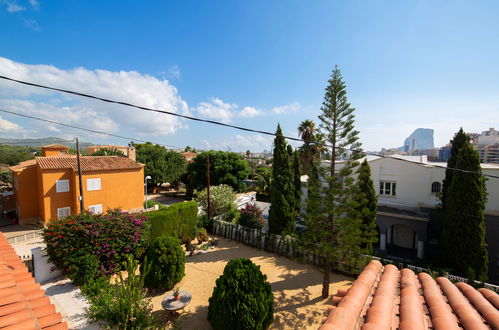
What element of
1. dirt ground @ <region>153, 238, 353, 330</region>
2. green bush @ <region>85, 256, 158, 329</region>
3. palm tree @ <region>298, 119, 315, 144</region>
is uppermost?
palm tree @ <region>298, 119, 315, 144</region>

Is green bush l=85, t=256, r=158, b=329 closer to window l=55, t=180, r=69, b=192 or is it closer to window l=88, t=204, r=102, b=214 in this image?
window l=88, t=204, r=102, b=214

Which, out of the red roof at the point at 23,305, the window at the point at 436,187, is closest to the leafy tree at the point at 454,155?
the window at the point at 436,187

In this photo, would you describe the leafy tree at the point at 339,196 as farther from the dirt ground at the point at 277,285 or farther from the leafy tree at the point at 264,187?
the leafy tree at the point at 264,187

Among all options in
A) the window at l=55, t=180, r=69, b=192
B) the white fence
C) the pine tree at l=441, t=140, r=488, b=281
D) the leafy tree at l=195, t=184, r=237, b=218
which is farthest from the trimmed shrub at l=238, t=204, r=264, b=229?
the window at l=55, t=180, r=69, b=192

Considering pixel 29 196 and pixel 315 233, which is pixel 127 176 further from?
pixel 315 233

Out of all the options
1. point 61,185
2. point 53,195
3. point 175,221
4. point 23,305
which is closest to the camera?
point 23,305

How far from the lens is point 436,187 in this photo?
13766 millimetres

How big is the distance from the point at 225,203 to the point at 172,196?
56.3ft

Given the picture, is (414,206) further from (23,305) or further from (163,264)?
(23,305)

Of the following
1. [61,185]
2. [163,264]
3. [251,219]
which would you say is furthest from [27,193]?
[251,219]

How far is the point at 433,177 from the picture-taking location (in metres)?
13.8

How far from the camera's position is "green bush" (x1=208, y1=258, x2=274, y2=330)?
611 centimetres

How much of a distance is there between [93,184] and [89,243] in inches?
474

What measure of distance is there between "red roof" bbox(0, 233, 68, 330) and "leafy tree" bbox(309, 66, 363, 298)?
27.8 feet
